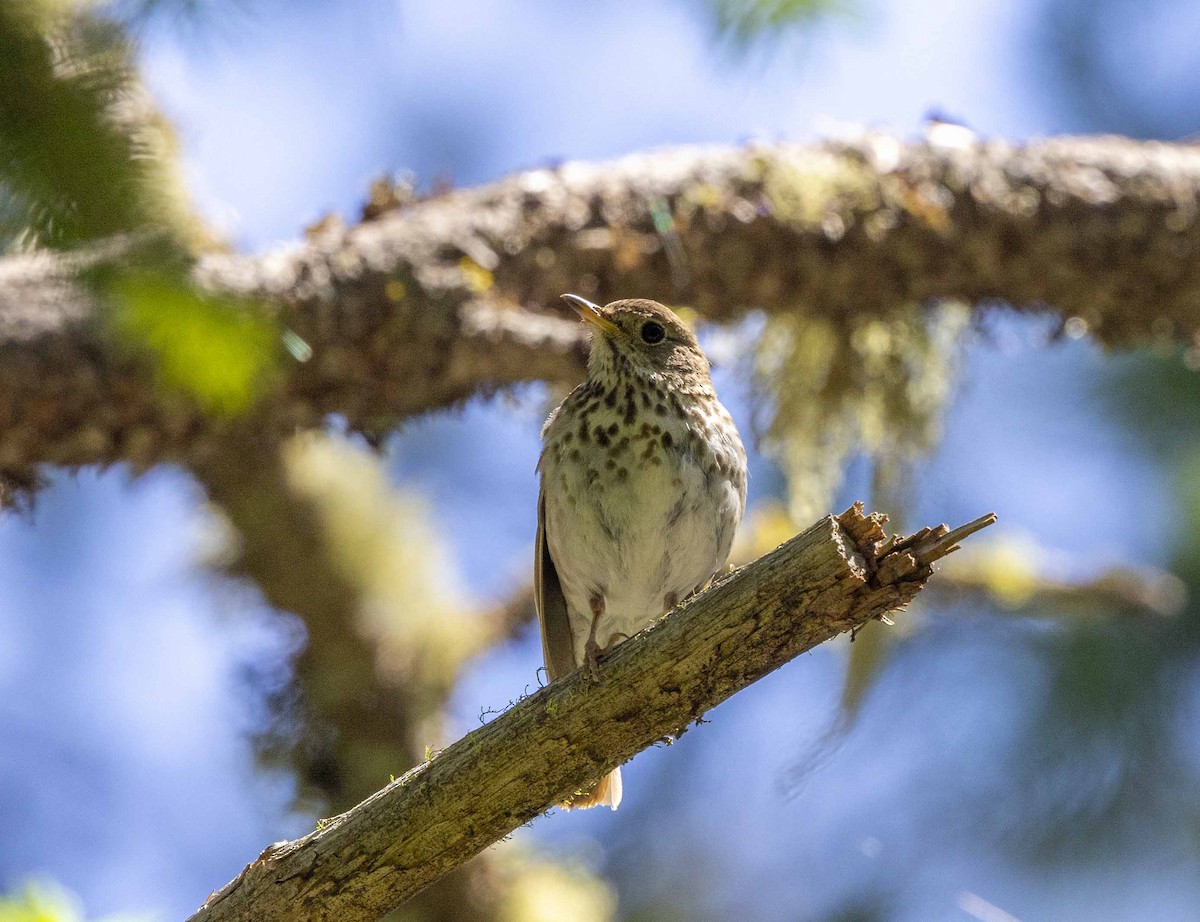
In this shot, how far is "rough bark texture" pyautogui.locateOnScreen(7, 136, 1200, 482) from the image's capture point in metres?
3.98

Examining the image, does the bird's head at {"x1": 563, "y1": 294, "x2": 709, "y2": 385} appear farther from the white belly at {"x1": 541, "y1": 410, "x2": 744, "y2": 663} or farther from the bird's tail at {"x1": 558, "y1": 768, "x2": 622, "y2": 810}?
the bird's tail at {"x1": 558, "y1": 768, "x2": 622, "y2": 810}

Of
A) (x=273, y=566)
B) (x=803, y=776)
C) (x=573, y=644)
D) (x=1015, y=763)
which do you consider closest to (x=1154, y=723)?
(x=1015, y=763)

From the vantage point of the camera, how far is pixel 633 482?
3553 mm

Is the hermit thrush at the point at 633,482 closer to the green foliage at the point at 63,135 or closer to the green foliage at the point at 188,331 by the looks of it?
the green foliage at the point at 188,331

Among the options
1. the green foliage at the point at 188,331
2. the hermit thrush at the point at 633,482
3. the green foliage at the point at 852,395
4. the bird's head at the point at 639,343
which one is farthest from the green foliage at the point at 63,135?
the green foliage at the point at 852,395

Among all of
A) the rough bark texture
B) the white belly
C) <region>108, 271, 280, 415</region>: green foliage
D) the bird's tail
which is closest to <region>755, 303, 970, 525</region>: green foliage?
the rough bark texture

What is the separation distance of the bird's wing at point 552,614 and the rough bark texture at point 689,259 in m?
0.59

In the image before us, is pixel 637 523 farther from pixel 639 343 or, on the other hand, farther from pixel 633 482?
pixel 639 343

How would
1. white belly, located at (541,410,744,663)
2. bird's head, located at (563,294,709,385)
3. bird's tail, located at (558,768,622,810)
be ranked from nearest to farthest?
bird's tail, located at (558,768,622,810)
white belly, located at (541,410,744,663)
bird's head, located at (563,294,709,385)

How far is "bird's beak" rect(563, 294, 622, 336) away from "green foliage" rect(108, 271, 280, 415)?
9.02ft

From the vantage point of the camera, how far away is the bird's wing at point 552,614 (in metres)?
3.88

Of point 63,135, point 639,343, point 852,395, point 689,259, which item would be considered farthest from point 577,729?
Answer: point 852,395

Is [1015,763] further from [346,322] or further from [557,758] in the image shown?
[557,758]

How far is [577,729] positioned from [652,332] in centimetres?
188
